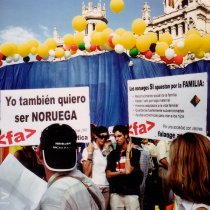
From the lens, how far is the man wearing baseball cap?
1.64m

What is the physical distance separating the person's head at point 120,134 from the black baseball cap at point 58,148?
231 cm

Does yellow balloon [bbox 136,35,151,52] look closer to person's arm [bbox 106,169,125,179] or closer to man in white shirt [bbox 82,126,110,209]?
man in white shirt [bbox 82,126,110,209]

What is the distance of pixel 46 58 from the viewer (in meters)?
5.04

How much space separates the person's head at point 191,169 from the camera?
1.86 meters

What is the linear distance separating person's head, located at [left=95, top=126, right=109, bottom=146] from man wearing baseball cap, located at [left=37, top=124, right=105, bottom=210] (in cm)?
253

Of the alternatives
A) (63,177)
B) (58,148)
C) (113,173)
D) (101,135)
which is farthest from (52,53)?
(63,177)

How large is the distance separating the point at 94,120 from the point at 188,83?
1.74 meters

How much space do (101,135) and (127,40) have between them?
1357 millimetres

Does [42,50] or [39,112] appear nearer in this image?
[39,112]


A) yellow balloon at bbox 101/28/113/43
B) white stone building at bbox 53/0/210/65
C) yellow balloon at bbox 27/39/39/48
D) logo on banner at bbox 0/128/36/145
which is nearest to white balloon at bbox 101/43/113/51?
yellow balloon at bbox 101/28/113/43

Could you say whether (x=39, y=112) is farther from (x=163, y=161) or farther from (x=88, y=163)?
(x=163, y=161)

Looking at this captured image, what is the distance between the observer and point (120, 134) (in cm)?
418

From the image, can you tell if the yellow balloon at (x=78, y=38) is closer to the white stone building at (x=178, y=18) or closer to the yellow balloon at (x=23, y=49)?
the yellow balloon at (x=23, y=49)

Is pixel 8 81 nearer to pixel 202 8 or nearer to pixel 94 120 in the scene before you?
pixel 94 120
